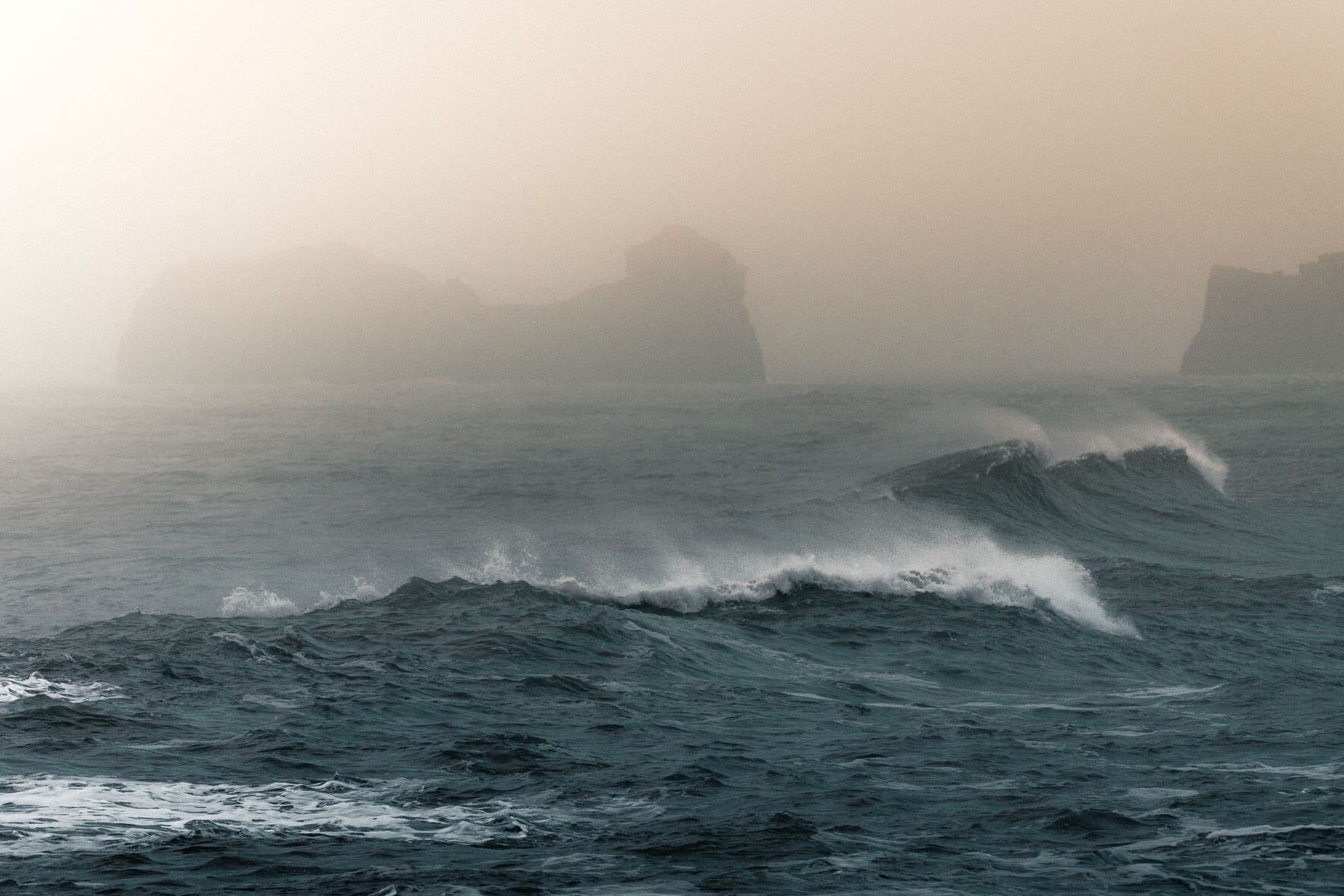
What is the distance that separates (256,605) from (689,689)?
398 inches

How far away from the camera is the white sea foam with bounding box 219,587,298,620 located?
1983 centimetres

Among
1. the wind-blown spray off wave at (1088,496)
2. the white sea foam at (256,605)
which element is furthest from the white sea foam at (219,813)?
the wind-blown spray off wave at (1088,496)

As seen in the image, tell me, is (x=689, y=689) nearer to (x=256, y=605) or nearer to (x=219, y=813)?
(x=219, y=813)

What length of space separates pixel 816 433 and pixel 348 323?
14657 cm

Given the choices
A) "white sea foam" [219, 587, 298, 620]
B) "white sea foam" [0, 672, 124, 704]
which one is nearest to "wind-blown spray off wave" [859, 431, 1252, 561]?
"white sea foam" [219, 587, 298, 620]

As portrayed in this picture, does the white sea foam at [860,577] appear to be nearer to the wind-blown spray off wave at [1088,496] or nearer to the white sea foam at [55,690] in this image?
the wind-blown spray off wave at [1088,496]

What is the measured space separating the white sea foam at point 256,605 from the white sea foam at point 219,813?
31.8ft

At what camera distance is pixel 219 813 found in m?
8.85

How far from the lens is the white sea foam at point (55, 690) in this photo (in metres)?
12.5

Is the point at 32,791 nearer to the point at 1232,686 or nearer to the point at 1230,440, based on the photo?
the point at 1232,686

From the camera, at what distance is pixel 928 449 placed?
2110 inches

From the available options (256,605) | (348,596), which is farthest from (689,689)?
(256,605)

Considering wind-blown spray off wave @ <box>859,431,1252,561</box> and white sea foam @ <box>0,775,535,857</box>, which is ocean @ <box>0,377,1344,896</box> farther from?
wind-blown spray off wave @ <box>859,431,1252,561</box>

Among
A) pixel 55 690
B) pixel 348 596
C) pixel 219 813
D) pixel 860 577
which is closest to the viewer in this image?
pixel 219 813
